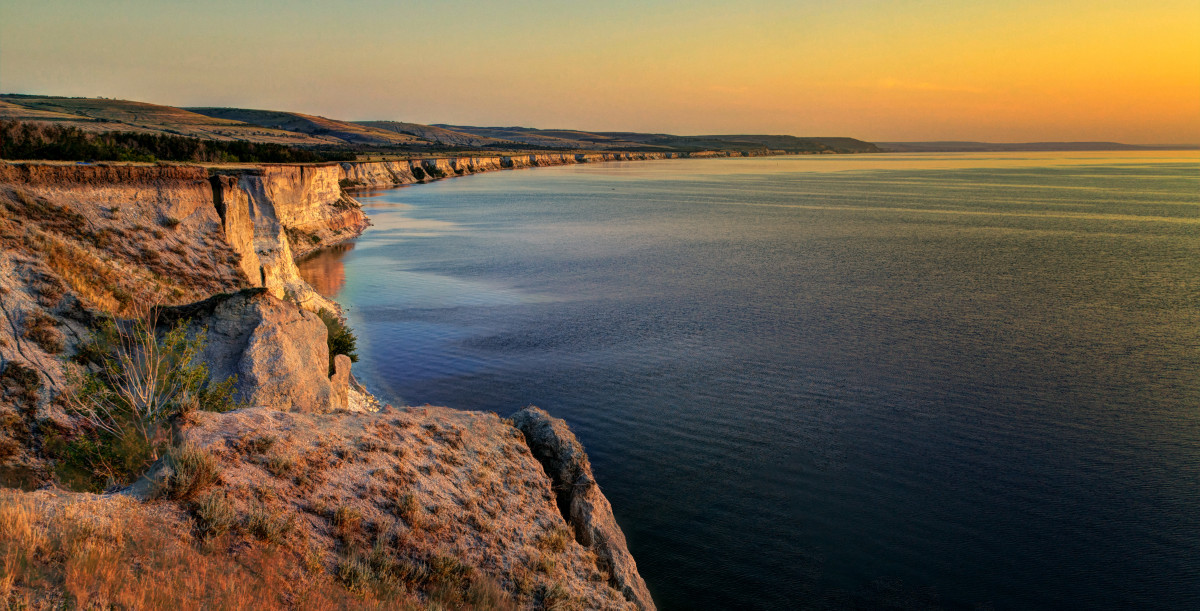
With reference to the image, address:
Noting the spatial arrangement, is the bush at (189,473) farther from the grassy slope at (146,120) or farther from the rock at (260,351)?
the grassy slope at (146,120)

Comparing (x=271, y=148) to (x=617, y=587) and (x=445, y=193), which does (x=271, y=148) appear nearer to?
(x=445, y=193)

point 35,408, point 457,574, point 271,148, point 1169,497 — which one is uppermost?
→ point 271,148

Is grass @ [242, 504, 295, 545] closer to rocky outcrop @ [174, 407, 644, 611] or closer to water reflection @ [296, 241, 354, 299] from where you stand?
rocky outcrop @ [174, 407, 644, 611]

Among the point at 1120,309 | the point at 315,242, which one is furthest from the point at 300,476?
the point at 315,242

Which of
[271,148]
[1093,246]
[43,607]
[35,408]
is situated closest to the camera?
[43,607]

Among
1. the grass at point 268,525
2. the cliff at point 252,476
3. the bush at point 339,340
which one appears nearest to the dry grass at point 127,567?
the cliff at point 252,476

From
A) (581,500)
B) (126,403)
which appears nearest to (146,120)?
(126,403)

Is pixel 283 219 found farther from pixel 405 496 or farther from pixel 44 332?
pixel 405 496

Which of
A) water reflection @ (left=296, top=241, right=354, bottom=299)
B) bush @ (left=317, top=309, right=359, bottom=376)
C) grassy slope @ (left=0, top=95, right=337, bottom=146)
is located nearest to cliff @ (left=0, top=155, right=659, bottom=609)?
bush @ (left=317, top=309, right=359, bottom=376)
